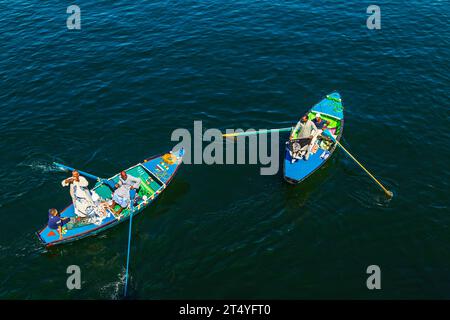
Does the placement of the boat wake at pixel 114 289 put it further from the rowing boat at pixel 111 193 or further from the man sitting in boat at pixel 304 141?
the man sitting in boat at pixel 304 141

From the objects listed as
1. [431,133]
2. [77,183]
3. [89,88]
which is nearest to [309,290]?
[77,183]

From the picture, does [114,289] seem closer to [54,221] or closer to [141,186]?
[54,221]

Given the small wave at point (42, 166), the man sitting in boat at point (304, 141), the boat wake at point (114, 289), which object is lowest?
the boat wake at point (114, 289)

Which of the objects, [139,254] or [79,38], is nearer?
[139,254]

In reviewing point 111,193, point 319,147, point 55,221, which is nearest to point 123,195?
point 111,193

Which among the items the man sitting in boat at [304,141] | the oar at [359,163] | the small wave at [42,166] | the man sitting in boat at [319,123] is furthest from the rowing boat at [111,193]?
the oar at [359,163]
